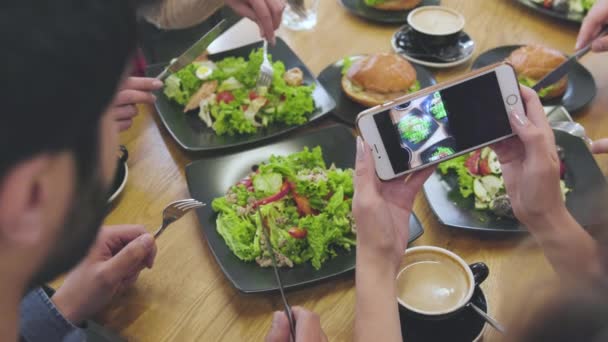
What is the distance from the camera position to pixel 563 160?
1.40 meters

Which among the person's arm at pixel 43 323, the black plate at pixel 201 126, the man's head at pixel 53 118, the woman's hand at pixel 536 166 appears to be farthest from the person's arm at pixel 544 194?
the person's arm at pixel 43 323

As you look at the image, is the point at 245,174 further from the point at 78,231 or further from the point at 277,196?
the point at 78,231

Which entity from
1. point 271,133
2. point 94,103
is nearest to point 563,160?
point 271,133

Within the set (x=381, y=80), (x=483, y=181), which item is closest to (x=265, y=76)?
(x=381, y=80)

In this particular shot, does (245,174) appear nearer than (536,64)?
Yes

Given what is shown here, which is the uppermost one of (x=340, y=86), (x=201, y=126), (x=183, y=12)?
(x=183, y=12)

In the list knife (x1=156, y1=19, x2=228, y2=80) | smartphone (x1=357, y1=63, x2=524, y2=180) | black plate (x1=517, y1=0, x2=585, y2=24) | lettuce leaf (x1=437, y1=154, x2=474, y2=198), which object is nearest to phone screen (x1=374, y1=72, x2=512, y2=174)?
smartphone (x1=357, y1=63, x2=524, y2=180)

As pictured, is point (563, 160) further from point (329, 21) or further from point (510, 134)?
point (329, 21)

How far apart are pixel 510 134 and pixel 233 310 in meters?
0.72

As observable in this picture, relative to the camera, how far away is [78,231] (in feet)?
2.08

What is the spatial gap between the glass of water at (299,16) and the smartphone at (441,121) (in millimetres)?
1006

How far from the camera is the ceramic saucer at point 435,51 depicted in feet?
5.92

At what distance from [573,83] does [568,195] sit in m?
0.55

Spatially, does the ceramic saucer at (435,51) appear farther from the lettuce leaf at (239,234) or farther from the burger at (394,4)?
the lettuce leaf at (239,234)
